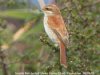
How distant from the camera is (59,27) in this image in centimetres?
523

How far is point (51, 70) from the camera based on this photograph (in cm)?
545

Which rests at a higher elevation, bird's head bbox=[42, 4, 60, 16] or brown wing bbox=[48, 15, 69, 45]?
bird's head bbox=[42, 4, 60, 16]

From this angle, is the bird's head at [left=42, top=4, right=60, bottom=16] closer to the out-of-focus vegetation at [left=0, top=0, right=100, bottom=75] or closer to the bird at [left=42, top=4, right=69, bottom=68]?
the bird at [left=42, top=4, right=69, bottom=68]

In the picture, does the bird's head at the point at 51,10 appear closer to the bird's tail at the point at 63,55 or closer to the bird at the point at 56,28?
the bird at the point at 56,28

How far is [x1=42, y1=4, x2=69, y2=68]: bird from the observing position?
17.0ft

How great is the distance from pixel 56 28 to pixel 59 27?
0.24 feet

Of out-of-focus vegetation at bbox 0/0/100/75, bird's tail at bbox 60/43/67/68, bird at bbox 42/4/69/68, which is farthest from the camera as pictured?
out-of-focus vegetation at bbox 0/0/100/75

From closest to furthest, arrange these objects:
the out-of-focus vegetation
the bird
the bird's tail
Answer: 1. the bird's tail
2. the bird
3. the out-of-focus vegetation

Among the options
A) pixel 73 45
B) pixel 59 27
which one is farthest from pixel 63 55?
pixel 73 45

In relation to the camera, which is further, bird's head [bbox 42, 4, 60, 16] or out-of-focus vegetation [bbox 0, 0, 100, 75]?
out-of-focus vegetation [bbox 0, 0, 100, 75]

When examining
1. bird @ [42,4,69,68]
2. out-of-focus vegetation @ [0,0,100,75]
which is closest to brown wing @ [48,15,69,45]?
bird @ [42,4,69,68]

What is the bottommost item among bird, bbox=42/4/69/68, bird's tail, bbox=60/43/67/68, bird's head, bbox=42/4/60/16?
bird's tail, bbox=60/43/67/68

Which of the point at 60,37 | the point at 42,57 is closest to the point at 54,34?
the point at 60,37

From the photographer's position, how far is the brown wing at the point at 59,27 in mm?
5195
